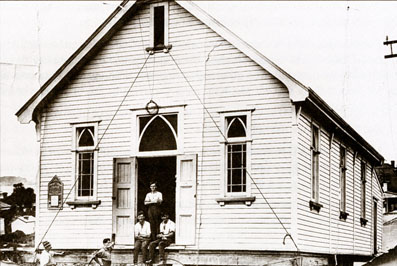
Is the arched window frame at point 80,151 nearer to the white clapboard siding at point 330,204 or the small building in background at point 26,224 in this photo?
the small building in background at point 26,224

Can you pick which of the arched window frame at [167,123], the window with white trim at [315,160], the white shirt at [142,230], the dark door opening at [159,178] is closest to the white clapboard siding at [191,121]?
the arched window frame at [167,123]

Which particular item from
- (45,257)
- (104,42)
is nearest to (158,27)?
(104,42)

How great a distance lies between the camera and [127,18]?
1420cm

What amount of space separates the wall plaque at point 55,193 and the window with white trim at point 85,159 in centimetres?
41

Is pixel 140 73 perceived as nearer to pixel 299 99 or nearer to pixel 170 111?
pixel 170 111

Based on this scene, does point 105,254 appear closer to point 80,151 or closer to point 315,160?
point 80,151

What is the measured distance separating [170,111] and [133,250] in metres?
3.03

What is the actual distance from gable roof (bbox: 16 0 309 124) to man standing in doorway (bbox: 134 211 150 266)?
11.5ft

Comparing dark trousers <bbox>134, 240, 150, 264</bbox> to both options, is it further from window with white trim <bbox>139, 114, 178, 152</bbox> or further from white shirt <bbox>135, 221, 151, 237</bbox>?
window with white trim <bbox>139, 114, 178, 152</bbox>

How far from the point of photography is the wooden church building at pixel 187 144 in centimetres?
1283

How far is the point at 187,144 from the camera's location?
1359cm

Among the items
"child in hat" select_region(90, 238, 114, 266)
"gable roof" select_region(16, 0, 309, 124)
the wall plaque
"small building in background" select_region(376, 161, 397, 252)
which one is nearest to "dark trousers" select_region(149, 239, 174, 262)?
"child in hat" select_region(90, 238, 114, 266)

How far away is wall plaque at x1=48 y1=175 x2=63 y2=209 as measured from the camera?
14.5 metres

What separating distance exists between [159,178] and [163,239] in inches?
88.3
